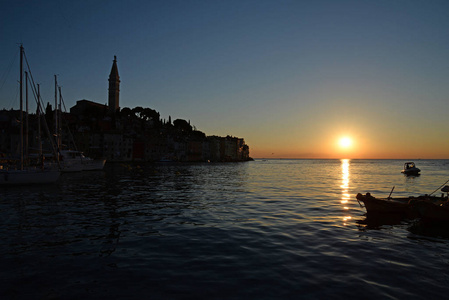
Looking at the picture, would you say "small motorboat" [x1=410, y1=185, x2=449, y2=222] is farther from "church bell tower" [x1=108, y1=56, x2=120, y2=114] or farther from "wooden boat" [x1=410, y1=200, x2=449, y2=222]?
"church bell tower" [x1=108, y1=56, x2=120, y2=114]

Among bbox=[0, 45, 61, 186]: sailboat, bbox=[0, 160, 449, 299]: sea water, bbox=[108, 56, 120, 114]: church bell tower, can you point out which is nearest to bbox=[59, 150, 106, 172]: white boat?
bbox=[0, 45, 61, 186]: sailboat

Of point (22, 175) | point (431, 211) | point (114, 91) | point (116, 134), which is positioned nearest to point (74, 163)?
point (22, 175)

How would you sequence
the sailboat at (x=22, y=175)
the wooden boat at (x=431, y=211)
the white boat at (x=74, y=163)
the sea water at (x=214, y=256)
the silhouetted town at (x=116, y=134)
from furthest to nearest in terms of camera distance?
the silhouetted town at (x=116, y=134) → the white boat at (x=74, y=163) → the sailboat at (x=22, y=175) → the wooden boat at (x=431, y=211) → the sea water at (x=214, y=256)

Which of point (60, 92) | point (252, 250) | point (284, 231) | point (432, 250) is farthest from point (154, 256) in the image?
point (60, 92)

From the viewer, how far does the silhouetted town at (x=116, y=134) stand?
10470 cm

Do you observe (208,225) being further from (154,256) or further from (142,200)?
(142,200)

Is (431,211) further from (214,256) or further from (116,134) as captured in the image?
(116,134)

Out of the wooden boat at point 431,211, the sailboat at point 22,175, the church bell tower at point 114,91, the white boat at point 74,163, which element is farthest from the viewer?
the church bell tower at point 114,91

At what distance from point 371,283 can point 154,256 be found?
21.0 feet

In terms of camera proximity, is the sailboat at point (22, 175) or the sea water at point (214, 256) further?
the sailboat at point (22, 175)

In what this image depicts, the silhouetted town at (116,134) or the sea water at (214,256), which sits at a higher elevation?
the silhouetted town at (116,134)

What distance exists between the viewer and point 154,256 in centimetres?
937

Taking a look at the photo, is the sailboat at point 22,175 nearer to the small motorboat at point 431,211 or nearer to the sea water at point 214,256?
the sea water at point 214,256

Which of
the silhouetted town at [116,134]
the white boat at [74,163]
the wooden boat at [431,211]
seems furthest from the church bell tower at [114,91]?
the wooden boat at [431,211]
